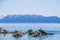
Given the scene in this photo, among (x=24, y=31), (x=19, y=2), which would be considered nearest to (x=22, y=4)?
(x=19, y=2)

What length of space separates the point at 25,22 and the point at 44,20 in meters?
0.22

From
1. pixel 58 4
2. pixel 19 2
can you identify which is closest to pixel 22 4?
pixel 19 2

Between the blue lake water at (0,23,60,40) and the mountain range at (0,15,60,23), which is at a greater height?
the mountain range at (0,15,60,23)

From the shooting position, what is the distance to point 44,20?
62.2 inches

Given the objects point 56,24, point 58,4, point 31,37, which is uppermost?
point 58,4

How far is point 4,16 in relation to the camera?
159 cm

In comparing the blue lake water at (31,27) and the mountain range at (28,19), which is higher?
the mountain range at (28,19)

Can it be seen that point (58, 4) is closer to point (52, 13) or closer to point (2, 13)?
point (52, 13)

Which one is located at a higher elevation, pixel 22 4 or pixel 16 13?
pixel 22 4

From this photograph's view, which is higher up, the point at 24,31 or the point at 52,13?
the point at 52,13

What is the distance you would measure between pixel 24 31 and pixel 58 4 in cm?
50

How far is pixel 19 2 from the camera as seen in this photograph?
1593 millimetres

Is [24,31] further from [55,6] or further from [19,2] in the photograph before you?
[55,6]

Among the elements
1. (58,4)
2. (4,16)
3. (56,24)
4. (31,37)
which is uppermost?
(58,4)
